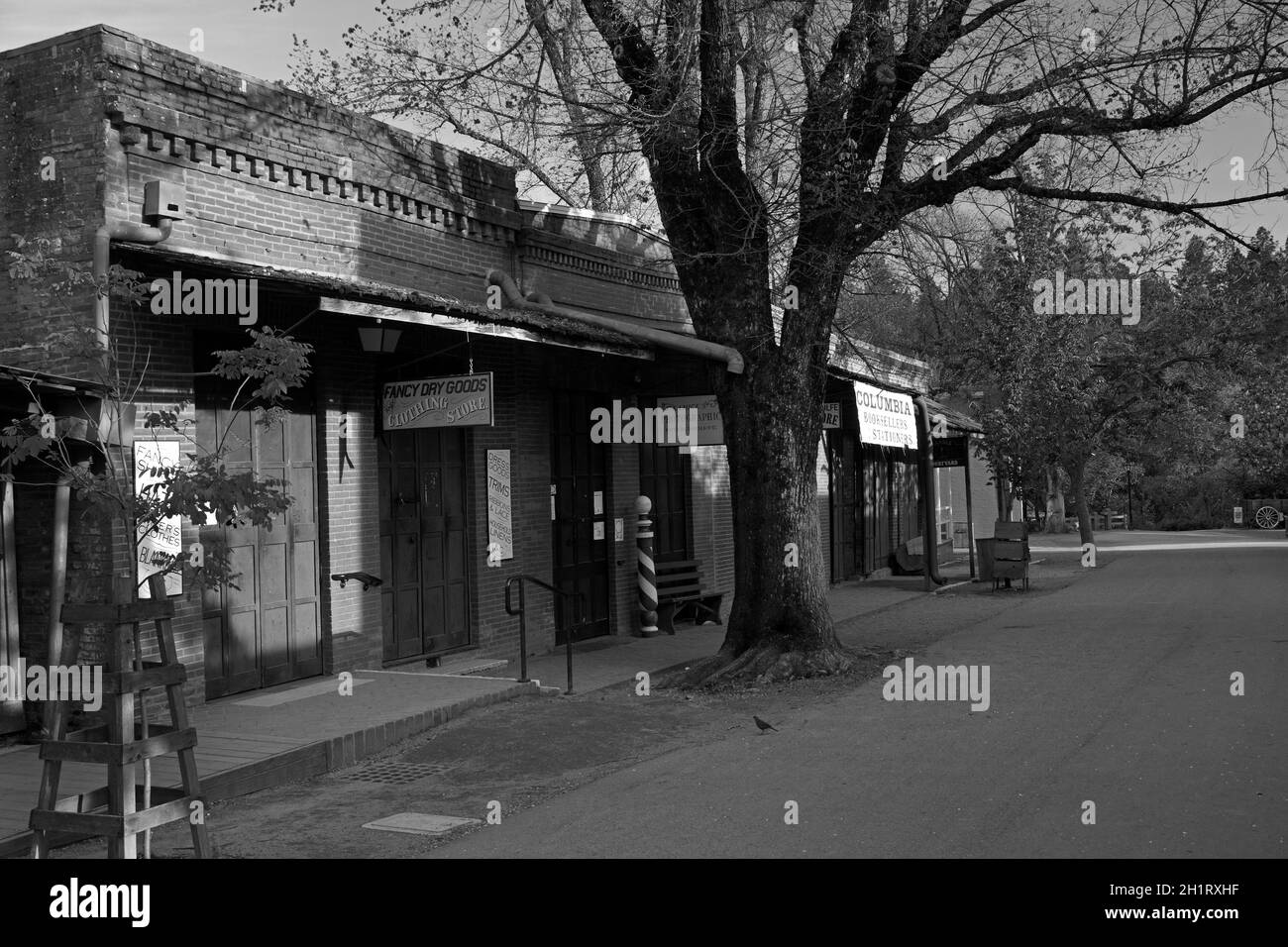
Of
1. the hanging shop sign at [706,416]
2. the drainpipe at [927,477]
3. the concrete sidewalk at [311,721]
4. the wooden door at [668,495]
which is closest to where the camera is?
the concrete sidewalk at [311,721]

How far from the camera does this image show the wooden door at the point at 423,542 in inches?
496

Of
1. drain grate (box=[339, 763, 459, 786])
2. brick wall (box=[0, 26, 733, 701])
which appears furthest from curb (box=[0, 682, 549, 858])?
brick wall (box=[0, 26, 733, 701])

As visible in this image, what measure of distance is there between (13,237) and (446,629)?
6.01 meters

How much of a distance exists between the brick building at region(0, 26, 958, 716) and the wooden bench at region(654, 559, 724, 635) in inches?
19.6

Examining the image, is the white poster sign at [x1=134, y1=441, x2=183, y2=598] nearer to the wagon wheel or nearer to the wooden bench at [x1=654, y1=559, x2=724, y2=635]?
the wooden bench at [x1=654, y1=559, x2=724, y2=635]

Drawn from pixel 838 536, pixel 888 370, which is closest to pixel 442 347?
pixel 838 536

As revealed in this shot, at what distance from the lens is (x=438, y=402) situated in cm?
1186

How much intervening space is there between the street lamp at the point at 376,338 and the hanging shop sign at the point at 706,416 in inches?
210

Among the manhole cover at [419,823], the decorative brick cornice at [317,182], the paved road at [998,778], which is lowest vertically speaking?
the manhole cover at [419,823]

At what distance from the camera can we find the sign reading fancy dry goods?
11609 mm

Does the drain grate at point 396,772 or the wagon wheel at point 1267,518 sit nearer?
the drain grate at point 396,772

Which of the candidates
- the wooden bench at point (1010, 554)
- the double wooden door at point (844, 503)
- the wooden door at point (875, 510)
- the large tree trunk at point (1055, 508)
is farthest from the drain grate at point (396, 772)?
the large tree trunk at point (1055, 508)

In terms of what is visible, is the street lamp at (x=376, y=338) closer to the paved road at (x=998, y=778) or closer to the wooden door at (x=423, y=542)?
the wooden door at (x=423, y=542)

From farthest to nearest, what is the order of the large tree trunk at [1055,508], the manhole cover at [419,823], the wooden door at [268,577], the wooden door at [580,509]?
1. the large tree trunk at [1055,508]
2. the wooden door at [580,509]
3. the wooden door at [268,577]
4. the manhole cover at [419,823]
